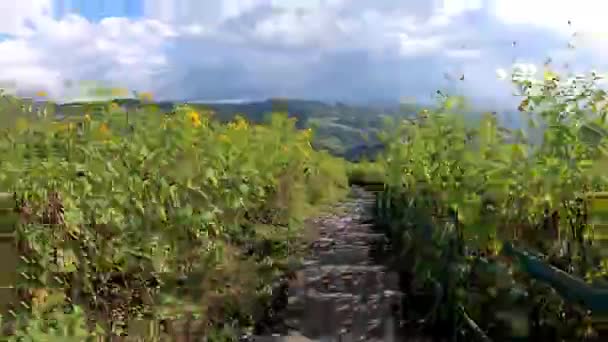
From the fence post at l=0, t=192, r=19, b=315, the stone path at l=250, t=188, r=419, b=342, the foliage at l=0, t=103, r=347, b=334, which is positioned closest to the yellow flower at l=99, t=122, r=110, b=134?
the foliage at l=0, t=103, r=347, b=334

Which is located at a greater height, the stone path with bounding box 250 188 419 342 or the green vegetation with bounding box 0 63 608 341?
the green vegetation with bounding box 0 63 608 341

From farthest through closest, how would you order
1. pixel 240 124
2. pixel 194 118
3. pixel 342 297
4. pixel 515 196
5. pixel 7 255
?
pixel 240 124
pixel 342 297
pixel 194 118
pixel 515 196
pixel 7 255

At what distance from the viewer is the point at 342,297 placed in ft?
20.4

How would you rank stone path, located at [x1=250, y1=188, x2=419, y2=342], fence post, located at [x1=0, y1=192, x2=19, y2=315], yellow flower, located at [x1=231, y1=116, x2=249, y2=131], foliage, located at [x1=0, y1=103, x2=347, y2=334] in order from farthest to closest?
yellow flower, located at [x1=231, y1=116, x2=249, y2=131] → stone path, located at [x1=250, y1=188, x2=419, y2=342] → foliage, located at [x1=0, y1=103, x2=347, y2=334] → fence post, located at [x1=0, y1=192, x2=19, y2=315]

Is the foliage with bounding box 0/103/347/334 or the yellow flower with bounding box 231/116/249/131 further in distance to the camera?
the yellow flower with bounding box 231/116/249/131

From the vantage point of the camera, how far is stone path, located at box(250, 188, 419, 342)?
5379 millimetres

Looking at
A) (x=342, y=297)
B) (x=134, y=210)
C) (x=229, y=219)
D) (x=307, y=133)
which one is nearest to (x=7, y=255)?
(x=134, y=210)

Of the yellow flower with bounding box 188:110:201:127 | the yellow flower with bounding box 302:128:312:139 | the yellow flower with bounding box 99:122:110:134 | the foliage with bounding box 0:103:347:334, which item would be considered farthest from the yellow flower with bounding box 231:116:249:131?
the yellow flower with bounding box 99:122:110:134

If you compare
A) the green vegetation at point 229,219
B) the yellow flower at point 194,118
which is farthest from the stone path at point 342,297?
the yellow flower at point 194,118

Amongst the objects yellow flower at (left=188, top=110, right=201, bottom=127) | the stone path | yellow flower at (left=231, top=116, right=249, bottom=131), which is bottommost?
the stone path

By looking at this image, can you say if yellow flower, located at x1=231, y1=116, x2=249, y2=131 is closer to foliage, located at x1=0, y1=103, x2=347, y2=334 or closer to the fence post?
foliage, located at x1=0, y1=103, x2=347, y2=334

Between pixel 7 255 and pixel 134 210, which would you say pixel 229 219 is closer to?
pixel 134 210

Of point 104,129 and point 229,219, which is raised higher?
point 104,129

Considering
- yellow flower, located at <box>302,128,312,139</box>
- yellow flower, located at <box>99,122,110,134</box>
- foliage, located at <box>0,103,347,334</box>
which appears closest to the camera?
foliage, located at <box>0,103,347,334</box>
